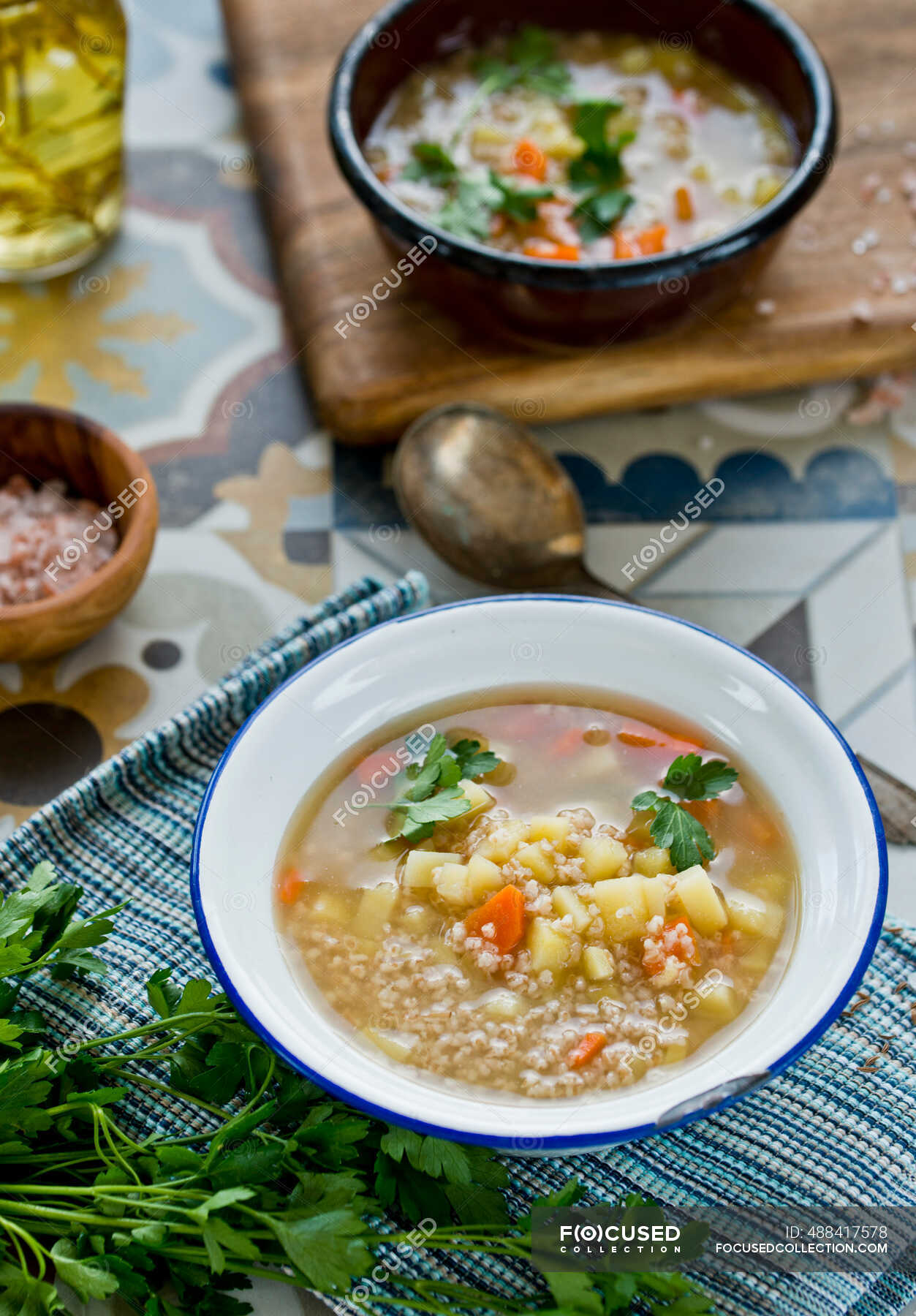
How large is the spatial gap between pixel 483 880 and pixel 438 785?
0.17 m

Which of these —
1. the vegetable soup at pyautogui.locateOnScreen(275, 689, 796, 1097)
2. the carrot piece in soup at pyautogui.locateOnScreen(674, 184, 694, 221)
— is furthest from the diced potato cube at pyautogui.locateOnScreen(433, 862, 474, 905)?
→ the carrot piece in soup at pyautogui.locateOnScreen(674, 184, 694, 221)

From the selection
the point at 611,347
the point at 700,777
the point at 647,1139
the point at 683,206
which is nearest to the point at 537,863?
the point at 700,777

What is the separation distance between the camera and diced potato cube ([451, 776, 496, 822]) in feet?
6.42

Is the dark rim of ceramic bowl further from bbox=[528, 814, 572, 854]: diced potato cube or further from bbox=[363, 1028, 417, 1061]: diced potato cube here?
bbox=[363, 1028, 417, 1061]: diced potato cube

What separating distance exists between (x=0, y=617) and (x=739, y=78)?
1.85 metres

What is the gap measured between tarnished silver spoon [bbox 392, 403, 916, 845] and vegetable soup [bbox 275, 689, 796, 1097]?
45cm

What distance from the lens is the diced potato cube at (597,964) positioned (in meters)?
1.79

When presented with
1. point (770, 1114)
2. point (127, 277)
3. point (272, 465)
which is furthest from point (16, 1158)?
point (127, 277)

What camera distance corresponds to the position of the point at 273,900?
187cm

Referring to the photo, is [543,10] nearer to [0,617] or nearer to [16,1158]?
[0,617]

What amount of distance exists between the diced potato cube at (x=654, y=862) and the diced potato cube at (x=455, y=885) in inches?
9.0

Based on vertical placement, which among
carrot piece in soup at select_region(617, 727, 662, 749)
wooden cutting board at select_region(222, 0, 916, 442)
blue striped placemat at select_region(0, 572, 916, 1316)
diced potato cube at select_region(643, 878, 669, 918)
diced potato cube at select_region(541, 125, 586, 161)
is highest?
diced potato cube at select_region(541, 125, 586, 161)

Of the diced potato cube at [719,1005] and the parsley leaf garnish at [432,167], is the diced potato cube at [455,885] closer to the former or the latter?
the diced potato cube at [719,1005]

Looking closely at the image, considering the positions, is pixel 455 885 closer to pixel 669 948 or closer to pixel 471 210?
pixel 669 948
